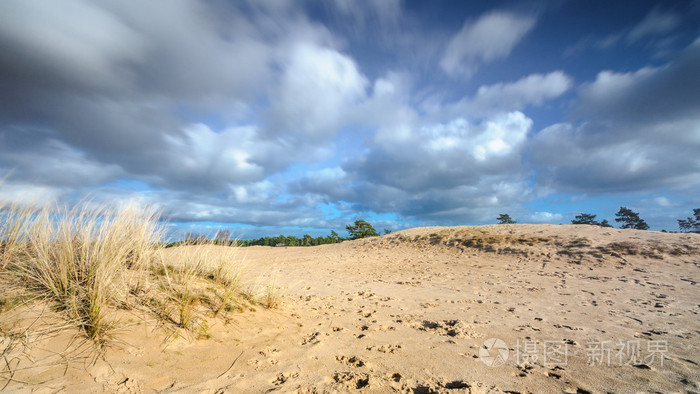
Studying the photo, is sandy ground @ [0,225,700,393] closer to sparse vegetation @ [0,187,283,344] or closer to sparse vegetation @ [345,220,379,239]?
sparse vegetation @ [0,187,283,344]

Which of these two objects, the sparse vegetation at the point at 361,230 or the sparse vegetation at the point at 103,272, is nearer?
the sparse vegetation at the point at 103,272

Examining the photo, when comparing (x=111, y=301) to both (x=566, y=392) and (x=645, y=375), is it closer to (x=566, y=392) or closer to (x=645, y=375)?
(x=566, y=392)

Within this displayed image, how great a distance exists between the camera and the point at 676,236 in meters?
12.3

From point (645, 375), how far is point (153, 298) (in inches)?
237

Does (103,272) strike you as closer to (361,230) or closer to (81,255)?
(81,255)

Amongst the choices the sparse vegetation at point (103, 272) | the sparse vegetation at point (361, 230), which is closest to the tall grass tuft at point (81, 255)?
the sparse vegetation at point (103, 272)

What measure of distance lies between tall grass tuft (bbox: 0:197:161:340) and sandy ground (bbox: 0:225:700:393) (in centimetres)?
36

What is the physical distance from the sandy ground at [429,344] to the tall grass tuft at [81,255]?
36cm

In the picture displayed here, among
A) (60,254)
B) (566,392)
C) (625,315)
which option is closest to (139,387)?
(60,254)

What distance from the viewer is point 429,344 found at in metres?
3.79

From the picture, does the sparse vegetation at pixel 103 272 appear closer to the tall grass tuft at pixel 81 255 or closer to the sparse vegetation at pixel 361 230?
the tall grass tuft at pixel 81 255

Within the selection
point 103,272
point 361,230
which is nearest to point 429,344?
point 103,272

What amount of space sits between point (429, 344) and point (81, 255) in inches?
189

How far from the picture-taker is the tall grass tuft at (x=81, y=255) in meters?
3.15
